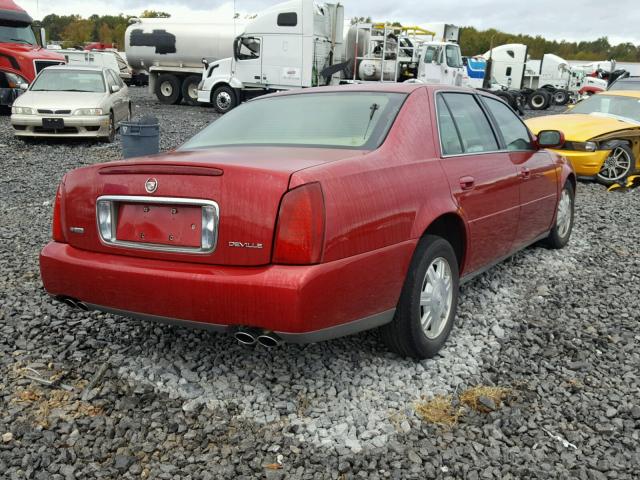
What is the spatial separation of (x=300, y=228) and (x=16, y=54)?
1601 cm

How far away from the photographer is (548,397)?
2.92 m

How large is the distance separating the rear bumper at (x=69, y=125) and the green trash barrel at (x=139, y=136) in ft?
8.51

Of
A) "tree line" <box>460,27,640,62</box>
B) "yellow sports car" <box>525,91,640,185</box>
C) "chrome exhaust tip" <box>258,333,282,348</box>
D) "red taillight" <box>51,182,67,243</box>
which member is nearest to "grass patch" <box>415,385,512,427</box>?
"chrome exhaust tip" <box>258,333,282,348</box>

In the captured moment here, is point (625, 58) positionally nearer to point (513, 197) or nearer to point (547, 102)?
point (547, 102)

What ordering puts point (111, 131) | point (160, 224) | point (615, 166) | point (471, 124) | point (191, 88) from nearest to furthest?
point (160, 224)
point (471, 124)
point (615, 166)
point (111, 131)
point (191, 88)

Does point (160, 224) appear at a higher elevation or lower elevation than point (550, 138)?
lower

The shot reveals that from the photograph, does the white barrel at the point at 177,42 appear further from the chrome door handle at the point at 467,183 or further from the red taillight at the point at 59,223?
the red taillight at the point at 59,223

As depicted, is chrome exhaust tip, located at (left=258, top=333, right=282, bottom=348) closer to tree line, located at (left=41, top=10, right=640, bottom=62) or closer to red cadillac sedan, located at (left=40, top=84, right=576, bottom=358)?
red cadillac sedan, located at (left=40, top=84, right=576, bottom=358)

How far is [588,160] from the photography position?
8.66m

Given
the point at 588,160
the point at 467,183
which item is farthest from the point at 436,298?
the point at 588,160

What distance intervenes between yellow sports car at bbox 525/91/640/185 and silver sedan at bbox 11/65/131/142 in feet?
26.1

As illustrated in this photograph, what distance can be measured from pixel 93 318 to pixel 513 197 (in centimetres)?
284

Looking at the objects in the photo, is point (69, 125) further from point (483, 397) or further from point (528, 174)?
point (483, 397)

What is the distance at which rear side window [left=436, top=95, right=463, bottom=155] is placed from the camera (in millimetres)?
3443
